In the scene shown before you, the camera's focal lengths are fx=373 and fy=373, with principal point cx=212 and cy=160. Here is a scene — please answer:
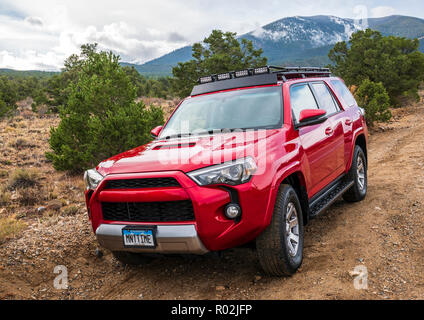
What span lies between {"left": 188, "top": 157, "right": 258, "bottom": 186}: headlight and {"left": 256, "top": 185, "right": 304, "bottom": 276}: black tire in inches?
20.0

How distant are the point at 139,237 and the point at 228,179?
952 mm

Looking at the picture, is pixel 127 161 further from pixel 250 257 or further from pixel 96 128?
pixel 96 128

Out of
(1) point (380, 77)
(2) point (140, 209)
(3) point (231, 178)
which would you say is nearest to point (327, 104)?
(3) point (231, 178)

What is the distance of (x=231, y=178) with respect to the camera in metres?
3.13

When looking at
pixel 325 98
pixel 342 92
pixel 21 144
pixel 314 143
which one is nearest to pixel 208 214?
pixel 314 143

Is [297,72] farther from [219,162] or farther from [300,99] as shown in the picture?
[219,162]

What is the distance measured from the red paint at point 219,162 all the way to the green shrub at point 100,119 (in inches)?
206

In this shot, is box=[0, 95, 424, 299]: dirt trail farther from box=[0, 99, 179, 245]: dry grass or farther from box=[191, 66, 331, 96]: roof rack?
box=[191, 66, 331, 96]: roof rack

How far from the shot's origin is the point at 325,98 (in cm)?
534

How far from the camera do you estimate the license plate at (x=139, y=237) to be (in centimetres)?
323

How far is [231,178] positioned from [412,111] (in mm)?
21380

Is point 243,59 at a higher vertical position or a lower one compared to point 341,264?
higher

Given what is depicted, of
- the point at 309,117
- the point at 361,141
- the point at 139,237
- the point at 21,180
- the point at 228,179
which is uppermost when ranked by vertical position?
the point at 309,117

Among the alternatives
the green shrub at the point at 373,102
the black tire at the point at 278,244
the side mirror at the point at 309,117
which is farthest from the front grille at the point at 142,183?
the green shrub at the point at 373,102
